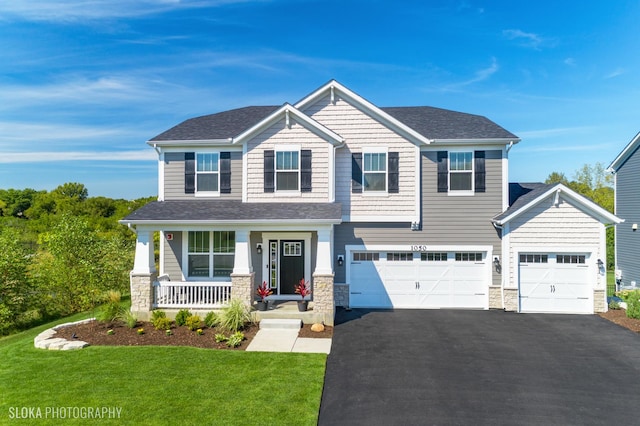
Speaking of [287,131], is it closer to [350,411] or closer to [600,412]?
[350,411]

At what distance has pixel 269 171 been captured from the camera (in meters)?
13.3

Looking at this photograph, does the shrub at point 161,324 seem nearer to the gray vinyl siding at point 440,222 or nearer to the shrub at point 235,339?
the shrub at point 235,339

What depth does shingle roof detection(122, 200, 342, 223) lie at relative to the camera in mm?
11680

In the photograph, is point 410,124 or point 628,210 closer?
point 410,124

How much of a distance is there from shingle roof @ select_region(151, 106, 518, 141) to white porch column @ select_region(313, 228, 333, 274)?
18.0 feet

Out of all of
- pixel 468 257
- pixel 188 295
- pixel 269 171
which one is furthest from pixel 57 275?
pixel 468 257

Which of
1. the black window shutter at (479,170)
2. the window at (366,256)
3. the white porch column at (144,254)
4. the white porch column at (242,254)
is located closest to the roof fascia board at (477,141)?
the black window shutter at (479,170)

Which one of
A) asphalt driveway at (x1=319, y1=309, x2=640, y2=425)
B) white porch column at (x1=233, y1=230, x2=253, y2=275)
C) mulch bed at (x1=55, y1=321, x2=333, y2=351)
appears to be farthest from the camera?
white porch column at (x1=233, y1=230, x2=253, y2=275)

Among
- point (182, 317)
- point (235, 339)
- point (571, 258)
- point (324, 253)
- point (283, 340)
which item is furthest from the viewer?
point (571, 258)

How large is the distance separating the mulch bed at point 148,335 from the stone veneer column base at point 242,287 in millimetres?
897

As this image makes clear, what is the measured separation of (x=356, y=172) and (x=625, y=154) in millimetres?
14822

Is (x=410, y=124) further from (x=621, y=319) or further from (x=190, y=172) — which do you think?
(x=621, y=319)

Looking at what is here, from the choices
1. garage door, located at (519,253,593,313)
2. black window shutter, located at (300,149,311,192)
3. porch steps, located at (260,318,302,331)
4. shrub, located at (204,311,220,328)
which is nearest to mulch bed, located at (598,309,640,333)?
garage door, located at (519,253,593,313)

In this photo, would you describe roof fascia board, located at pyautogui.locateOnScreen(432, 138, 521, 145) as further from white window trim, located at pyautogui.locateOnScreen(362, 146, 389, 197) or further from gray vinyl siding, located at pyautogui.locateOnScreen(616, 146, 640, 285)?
gray vinyl siding, located at pyautogui.locateOnScreen(616, 146, 640, 285)
